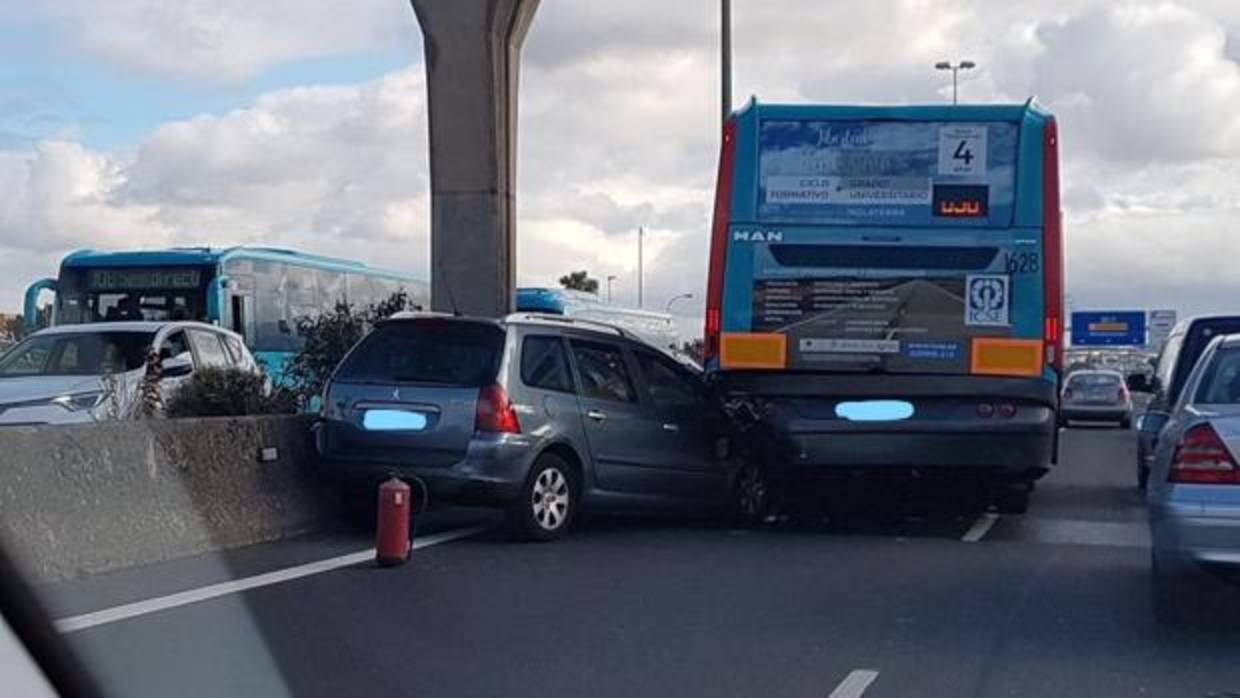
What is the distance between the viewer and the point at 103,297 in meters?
26.5

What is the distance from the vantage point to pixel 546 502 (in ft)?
42.3

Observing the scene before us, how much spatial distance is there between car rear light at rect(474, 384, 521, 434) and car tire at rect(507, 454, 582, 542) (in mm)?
402

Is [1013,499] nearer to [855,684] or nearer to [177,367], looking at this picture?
[177,367]

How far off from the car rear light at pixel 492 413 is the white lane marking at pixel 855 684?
4667 mm

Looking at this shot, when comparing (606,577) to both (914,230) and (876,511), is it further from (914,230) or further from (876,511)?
(876,511)

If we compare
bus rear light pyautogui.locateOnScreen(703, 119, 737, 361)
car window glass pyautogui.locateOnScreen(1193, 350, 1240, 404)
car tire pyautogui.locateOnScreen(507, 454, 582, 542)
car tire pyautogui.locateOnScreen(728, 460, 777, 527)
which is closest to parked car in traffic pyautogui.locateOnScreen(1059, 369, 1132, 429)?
car tire pyautogui.locateOnScreen(728, 460, 777, 527)

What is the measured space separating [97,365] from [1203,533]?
11.5 metres

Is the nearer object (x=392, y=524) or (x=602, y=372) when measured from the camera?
(x=392, y=524)

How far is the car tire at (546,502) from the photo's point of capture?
1262cm

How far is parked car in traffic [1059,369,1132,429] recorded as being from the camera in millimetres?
40125

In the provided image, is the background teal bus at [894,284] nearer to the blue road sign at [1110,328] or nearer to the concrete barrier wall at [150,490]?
the concrete barrier wall at [150,490]

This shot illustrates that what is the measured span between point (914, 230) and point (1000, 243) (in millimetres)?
665

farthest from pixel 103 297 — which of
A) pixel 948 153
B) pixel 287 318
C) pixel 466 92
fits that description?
pixel 948 153

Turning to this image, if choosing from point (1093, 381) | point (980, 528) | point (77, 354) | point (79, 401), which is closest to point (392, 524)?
point (980, 528)
